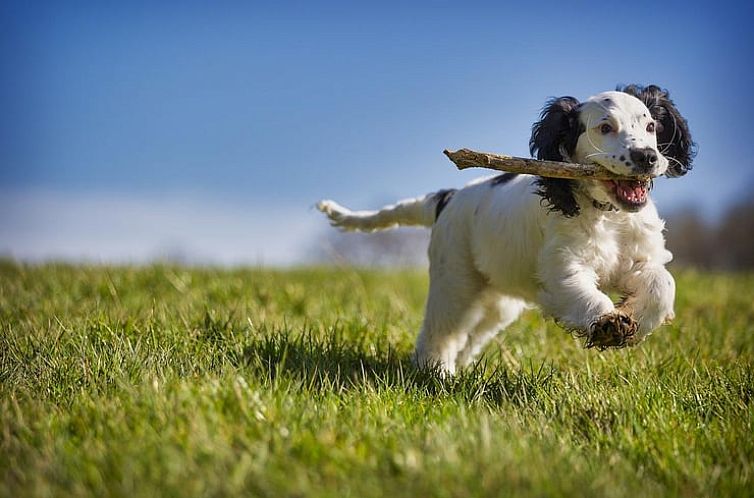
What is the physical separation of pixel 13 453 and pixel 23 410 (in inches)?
16.8

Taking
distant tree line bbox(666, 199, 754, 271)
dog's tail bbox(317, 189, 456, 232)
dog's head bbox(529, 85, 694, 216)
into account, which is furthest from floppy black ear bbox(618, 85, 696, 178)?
distant tree line bbox(666, 199, 754, 271)

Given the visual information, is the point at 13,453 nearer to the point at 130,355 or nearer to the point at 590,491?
the point at 130,355

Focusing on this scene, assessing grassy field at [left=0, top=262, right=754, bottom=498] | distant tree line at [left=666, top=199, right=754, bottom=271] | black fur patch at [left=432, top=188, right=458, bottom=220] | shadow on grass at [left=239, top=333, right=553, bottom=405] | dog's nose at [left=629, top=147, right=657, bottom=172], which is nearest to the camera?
grassy field at [left=0, top=262, right=754, bottom=498]

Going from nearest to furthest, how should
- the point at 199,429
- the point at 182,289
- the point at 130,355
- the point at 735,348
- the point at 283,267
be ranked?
the point at 199,429 → the point at 130,355 → the point at 735,348 → the point at 182,289 → the point at 283,267

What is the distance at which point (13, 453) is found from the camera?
304 cm

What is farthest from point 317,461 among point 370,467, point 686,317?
point 686,317

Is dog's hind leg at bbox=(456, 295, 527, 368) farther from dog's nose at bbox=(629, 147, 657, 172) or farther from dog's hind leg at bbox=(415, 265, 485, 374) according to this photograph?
dog's nose at bbox=(629, 147, 657, 172)

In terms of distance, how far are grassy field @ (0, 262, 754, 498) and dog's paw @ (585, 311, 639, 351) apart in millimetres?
262

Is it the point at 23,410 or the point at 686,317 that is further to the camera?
the point at 686,317

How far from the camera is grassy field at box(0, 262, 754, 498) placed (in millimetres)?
Result: 2691

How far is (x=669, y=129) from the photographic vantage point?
480 centimetres

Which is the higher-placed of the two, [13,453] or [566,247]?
[566,247]

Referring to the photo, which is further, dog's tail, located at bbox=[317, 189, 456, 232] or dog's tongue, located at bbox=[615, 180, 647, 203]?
dog's tail, located at bbox=[317, 189, 456, 232]

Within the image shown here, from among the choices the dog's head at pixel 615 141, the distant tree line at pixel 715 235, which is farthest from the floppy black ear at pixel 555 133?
the distant tree line at pixel 715 235
